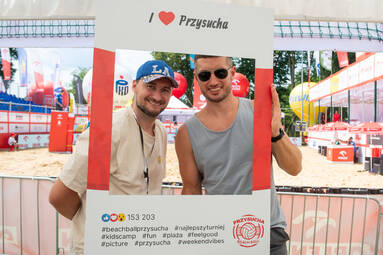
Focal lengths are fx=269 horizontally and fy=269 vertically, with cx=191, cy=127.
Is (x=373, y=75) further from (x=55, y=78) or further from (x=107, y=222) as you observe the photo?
(x=55, y=78)

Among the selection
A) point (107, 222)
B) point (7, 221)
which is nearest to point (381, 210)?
point (107, 222)

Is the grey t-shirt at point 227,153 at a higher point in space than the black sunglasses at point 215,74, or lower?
lower

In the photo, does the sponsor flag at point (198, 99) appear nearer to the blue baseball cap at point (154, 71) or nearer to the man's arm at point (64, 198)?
the blue baseball cap at point (154, 71)

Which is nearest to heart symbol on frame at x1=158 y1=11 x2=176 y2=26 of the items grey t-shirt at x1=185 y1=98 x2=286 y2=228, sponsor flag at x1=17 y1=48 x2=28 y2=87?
grey t-shirt at x1=185 y1=98 x2=286 y2=228

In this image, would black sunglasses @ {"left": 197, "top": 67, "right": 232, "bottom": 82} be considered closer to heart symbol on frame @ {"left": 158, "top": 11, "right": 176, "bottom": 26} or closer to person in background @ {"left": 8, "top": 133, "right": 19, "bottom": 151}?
heart symbol on frame @ {"left": 158, "top": 11, "right": 176, "bottom": 26}

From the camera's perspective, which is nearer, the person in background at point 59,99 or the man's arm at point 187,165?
the man's arm at point 187,165

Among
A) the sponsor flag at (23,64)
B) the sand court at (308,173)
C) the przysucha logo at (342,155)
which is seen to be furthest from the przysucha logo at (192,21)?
the sponsor flag at (23,64)

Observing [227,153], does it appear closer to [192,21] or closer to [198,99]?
[198,99]

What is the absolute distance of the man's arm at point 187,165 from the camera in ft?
3.74

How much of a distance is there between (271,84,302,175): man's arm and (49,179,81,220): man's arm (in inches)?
37.9

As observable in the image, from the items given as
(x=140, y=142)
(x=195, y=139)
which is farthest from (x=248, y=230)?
(x=140, y=142)

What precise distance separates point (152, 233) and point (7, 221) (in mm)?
3114

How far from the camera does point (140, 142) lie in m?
1.12

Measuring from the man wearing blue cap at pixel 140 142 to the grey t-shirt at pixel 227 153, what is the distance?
0.50ft
